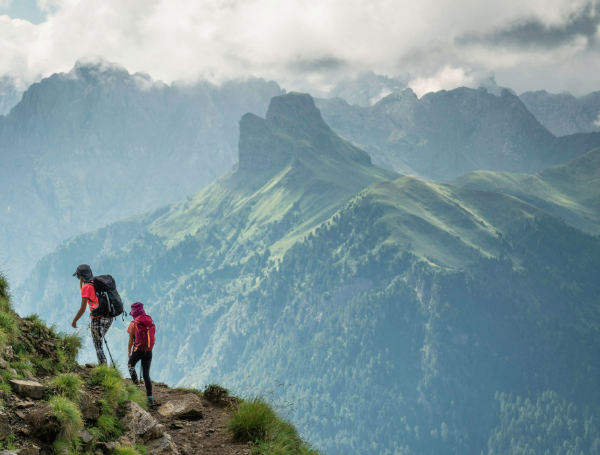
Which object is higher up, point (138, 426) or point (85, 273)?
point (85, 273)

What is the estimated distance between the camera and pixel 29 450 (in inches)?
434

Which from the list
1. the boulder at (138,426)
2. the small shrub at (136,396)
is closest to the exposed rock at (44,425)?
the boulder at (138,426)

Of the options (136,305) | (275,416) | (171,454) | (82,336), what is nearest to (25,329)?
(82,336)

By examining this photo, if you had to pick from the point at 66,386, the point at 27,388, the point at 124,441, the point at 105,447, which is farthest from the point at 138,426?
the point at 27,388

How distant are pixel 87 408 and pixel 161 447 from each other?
214 cm

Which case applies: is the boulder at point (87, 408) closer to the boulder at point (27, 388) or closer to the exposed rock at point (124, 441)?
the exposed rock at point (124, 441)

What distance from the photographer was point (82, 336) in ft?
55.7

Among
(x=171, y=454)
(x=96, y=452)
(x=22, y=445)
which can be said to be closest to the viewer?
(x=22, y=445)

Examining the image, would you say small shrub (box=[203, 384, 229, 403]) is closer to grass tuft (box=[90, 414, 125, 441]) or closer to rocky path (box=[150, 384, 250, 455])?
rocky path (box=[150, 384, 250, 455])

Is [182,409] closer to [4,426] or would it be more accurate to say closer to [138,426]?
→ [138,426]

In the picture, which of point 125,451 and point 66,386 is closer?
point 125,451

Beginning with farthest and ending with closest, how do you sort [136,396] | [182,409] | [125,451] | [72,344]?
[182,409] < [72,344] < [136,396] < [125,451]

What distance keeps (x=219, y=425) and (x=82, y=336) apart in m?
5.31

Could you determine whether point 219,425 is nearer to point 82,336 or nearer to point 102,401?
point 102,401
